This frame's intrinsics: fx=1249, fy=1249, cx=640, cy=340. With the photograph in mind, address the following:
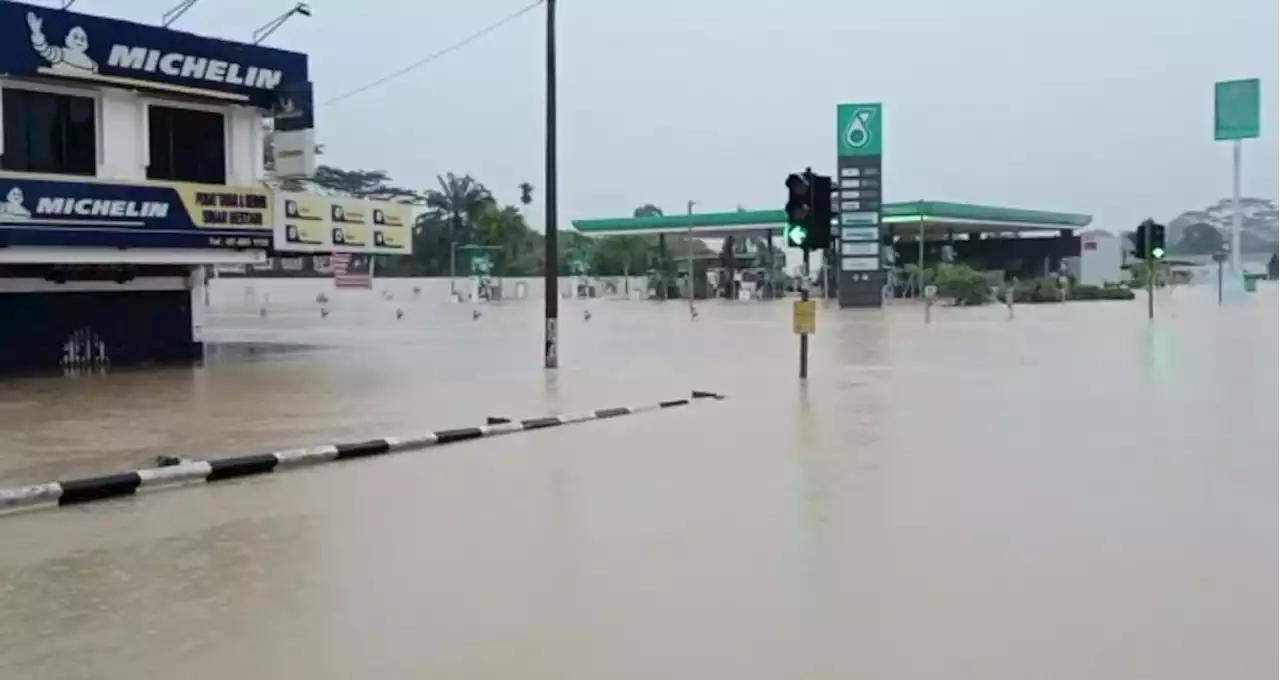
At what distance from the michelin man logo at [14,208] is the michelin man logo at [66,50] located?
237 cm

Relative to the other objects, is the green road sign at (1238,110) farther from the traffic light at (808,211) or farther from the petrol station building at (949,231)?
the traffic light at (808,211)

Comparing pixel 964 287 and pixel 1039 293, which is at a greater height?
pixel 964 287

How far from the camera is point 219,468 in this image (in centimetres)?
1140

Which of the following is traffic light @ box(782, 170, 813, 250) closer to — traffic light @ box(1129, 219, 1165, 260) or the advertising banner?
the advertising banner

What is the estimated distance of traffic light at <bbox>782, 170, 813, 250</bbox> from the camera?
20.7m

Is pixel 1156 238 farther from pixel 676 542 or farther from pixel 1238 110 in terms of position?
pixel 676 542

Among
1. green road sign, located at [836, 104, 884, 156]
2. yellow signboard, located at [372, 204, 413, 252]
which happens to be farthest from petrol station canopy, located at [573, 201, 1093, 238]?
yellow signboard, located at [372, 204, 413, 252]

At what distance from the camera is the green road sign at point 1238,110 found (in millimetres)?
66812

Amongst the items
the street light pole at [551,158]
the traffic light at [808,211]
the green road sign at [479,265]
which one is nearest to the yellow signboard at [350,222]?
the street light pole at [551,158]

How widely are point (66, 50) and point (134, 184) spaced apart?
2.59 metres

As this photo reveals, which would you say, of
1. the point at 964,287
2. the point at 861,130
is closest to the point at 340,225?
the point at 861,130

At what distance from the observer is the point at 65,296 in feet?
79.5

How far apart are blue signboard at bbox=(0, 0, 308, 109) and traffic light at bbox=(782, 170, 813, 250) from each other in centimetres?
1170

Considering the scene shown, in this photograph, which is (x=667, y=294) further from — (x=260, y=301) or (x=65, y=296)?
(x=65, y=296)
